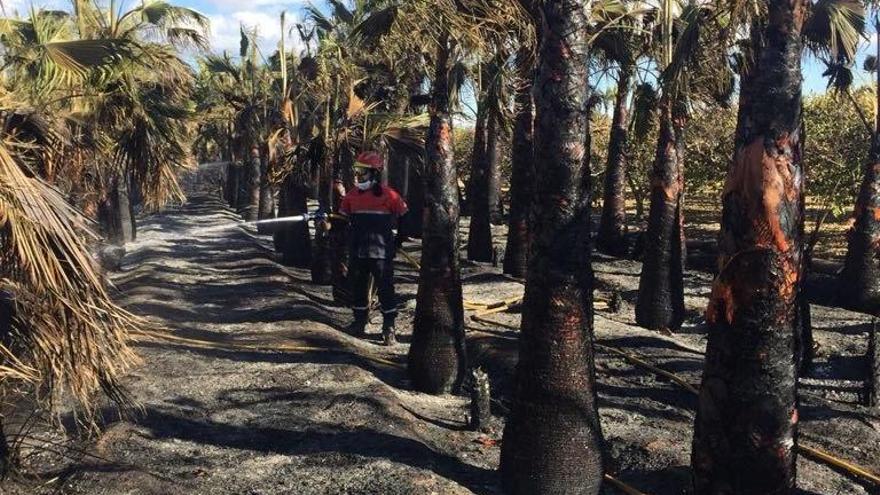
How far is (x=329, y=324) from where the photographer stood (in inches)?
446

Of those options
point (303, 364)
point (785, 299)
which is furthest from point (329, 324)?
point (785, 299)

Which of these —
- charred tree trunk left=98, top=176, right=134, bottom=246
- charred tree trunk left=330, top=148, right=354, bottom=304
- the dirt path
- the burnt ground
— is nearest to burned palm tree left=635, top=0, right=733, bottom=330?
the burnt ground

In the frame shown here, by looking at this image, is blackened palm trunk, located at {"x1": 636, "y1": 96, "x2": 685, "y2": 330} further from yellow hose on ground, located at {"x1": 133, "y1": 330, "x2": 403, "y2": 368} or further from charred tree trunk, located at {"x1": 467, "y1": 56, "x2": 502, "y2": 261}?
yellow hose on ground, located at {"x1": 133, "y1": 330, "x2": 403, "y2": 368}

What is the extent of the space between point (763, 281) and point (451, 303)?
14.0 feet

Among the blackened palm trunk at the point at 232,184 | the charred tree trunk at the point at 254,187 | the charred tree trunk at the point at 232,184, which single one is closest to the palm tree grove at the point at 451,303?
the charred tree trunk at the point at 254,187

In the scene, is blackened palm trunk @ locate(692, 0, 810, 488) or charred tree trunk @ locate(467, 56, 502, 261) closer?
blackened palm trunk @ locate(692, 0, 810, 488)

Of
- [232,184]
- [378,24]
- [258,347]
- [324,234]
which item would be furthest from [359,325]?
[232,184]

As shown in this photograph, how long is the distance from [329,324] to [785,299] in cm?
800

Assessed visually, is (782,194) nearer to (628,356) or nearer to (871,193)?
(628,356)

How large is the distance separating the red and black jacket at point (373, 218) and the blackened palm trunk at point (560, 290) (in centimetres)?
414

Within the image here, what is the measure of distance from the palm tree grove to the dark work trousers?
0.03 meters

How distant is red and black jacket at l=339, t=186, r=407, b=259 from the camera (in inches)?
372

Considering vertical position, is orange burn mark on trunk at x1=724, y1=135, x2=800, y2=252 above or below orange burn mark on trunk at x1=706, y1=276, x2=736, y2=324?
above

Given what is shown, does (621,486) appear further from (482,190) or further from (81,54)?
(482,190)
